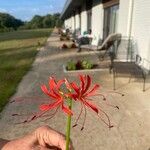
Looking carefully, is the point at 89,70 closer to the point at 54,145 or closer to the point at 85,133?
the point at 85,133

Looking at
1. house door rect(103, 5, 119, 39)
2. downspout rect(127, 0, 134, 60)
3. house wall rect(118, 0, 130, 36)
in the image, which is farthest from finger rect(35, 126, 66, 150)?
house door rect(103, 5, 119, 39)

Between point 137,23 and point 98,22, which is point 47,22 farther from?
point 137,23

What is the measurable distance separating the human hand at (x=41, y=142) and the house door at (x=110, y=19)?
11363 mm

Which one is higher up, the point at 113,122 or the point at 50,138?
the point at 50,138

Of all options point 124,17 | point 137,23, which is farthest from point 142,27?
point 124,17

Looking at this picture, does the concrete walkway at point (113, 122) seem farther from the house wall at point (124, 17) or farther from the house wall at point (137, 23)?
the house wall at point (124, 17)

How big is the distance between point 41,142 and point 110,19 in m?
12.8

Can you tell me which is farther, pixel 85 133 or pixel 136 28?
pixel 136 28

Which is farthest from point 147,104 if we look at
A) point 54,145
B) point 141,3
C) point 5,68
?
point 5,68

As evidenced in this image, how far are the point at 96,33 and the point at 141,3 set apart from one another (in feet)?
25.4

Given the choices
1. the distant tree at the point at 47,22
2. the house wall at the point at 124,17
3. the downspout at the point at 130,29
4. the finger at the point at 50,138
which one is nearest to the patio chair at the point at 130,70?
the downspout at the point at 130,29

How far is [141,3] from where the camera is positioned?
360 inches

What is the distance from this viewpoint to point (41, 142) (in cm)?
134

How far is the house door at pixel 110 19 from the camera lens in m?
12.6
